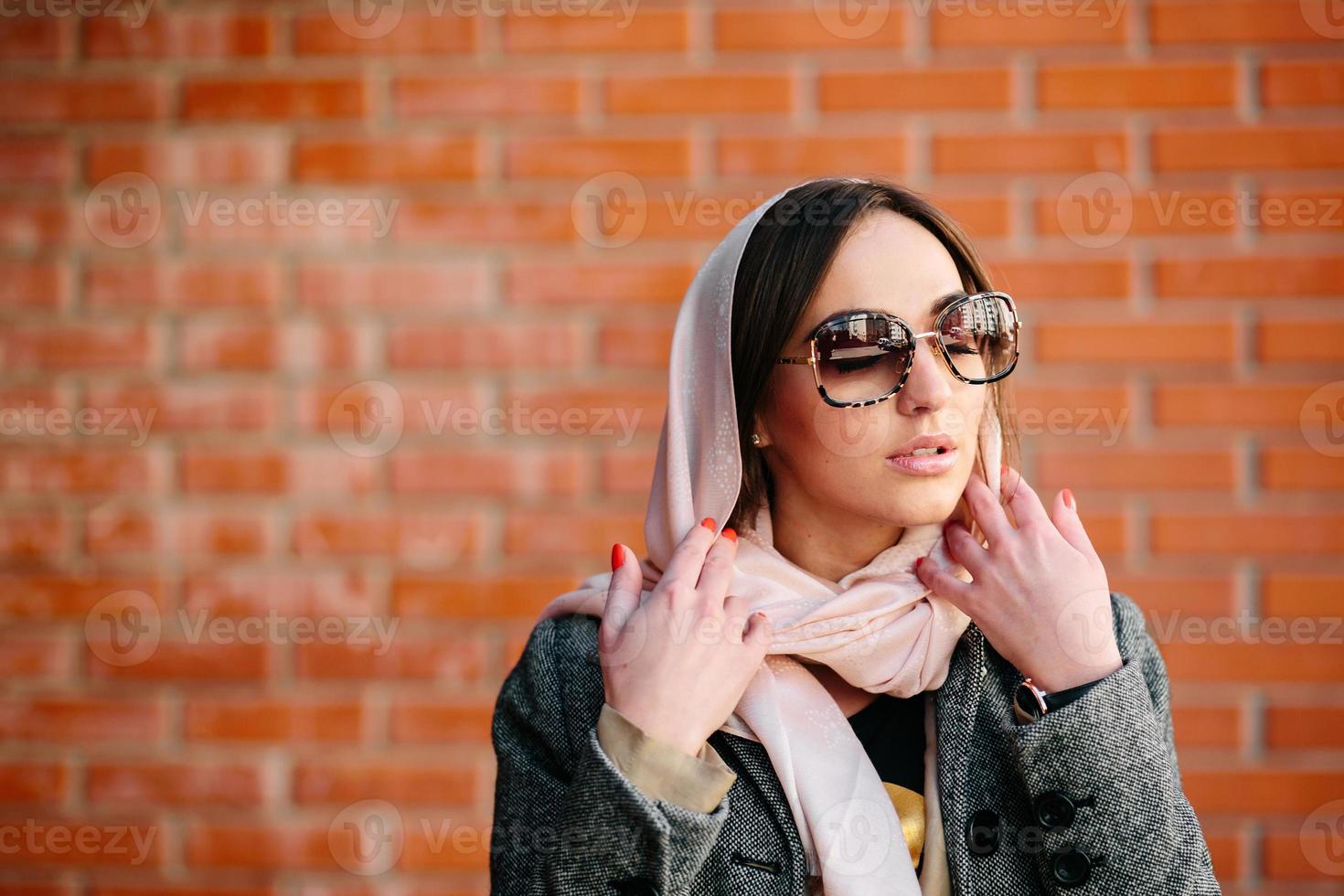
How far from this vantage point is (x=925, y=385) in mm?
1759

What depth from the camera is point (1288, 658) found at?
8.93 feet

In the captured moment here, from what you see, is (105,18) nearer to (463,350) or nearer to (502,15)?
(502,15)

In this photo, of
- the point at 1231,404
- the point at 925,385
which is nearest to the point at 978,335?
the point at 925,385

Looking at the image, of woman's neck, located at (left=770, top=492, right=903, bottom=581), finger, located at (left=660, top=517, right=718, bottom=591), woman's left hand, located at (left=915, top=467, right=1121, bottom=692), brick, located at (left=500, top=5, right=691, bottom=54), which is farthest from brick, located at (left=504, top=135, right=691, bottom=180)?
woman's left hand, located at (left=915, top=467, right=1121, bottom=692)

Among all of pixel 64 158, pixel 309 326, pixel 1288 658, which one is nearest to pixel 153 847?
pixel 309 326

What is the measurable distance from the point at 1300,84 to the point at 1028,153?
69 centimetres

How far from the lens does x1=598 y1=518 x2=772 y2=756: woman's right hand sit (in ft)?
5.40

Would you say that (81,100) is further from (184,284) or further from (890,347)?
(890,347)

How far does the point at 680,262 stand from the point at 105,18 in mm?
1647

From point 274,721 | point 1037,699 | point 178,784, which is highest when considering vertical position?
point 1037,699

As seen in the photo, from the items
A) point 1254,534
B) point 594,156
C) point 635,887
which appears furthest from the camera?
point 594,156

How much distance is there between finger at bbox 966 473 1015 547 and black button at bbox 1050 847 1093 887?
47 centimetres

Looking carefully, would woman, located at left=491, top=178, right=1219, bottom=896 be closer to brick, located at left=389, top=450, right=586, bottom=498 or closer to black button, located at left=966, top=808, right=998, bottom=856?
black button, located at left=966, top=808, right=998, bottom=856

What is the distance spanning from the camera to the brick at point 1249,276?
2738 mm
